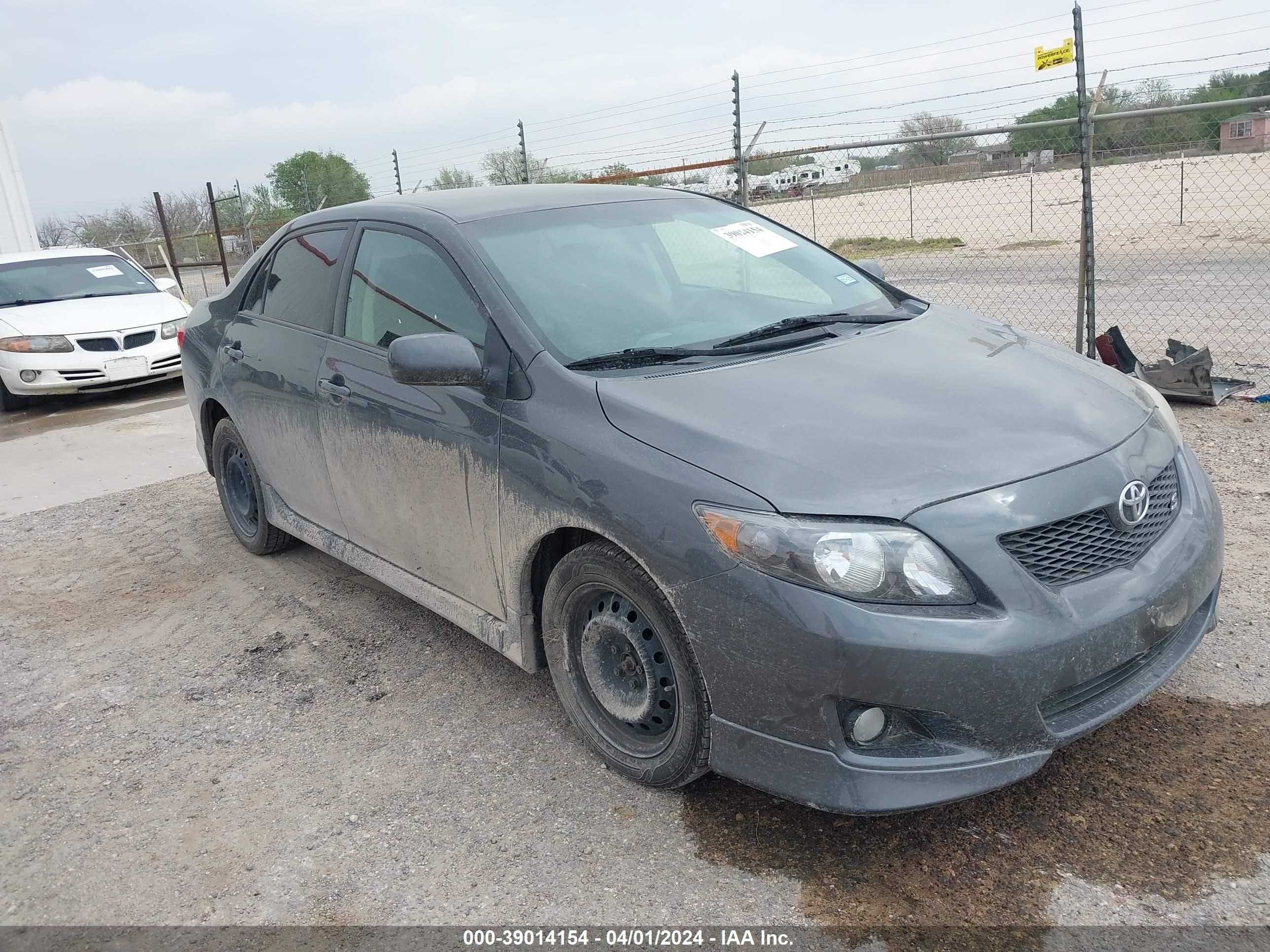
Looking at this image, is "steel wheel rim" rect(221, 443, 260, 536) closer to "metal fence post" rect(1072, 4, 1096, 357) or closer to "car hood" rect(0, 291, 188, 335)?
"metal fence post" rect(1072, 4, 1096, 357)

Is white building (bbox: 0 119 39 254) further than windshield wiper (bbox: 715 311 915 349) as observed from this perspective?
Yes

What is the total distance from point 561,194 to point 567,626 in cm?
180

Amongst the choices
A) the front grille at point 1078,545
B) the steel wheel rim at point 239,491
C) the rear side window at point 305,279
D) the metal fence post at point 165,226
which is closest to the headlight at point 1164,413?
the front grille at point 1078,545

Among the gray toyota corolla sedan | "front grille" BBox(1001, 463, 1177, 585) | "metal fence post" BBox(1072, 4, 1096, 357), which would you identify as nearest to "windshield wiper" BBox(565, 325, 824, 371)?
the gray toyota corolla sedan

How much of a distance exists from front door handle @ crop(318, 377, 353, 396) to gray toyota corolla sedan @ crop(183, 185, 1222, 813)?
0.04 feet

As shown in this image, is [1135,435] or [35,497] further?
[35,497]

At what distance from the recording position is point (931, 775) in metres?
2.36

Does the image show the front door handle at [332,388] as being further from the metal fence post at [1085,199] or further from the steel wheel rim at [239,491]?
the metal fence post at [1085,199]

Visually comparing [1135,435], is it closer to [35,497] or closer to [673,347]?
[673,347]

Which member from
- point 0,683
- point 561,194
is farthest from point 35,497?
point 561,194

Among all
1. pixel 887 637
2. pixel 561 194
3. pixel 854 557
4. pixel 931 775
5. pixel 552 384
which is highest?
pixel 561 194

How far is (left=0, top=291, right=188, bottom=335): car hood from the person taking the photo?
9.57 m

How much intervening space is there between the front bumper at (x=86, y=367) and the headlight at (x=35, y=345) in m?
0.04

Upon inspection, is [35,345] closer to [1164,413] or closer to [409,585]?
[409,585]
